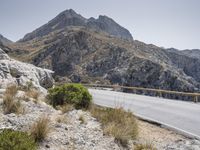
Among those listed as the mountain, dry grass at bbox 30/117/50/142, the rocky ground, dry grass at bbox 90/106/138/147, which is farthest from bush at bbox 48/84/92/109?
the mountain

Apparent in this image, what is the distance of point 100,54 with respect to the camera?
89312mm

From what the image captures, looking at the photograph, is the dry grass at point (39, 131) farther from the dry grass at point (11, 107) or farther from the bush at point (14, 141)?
the dry grass at point (11, 107)

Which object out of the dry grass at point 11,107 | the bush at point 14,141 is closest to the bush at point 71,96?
the dry grass at point 11,107

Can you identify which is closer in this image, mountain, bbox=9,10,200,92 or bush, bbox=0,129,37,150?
bush, bbox=0,129,37,150

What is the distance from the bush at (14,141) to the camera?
6.33 metres

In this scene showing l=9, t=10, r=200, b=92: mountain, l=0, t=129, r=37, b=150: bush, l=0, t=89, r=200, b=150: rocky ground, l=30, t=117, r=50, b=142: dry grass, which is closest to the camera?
l=0, t=129, r=37, b=150: bush

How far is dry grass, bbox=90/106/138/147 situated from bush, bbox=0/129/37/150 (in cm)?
343

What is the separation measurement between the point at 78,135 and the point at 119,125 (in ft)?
7.14

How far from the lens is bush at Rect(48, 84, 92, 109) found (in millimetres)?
14688

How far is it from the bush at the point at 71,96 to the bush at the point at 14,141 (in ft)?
24.7

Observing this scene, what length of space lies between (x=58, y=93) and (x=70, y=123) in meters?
5.20

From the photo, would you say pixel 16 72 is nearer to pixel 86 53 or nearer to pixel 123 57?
pixel 123 57

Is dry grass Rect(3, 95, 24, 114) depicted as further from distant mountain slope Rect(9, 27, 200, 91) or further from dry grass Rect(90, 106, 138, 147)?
distant mountain slope Rect(9, 27, 200, 91)

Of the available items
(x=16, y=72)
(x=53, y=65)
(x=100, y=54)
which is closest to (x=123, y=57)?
(x=100, y=54)
